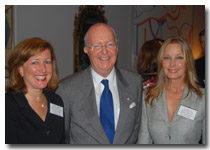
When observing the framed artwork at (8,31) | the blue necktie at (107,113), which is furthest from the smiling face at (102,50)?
the framed artwork at (8,31)

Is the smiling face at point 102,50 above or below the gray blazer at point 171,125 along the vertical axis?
above

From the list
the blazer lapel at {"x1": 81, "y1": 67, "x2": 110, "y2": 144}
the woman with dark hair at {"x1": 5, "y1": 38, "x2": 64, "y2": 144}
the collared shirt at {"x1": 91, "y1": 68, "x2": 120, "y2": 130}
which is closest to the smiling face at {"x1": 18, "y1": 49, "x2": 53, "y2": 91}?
the woman with dark hair at {"x1": 5, "y1": 38, "x2": 64, "y2": 144}

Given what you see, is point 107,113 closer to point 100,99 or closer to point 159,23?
point 100,99

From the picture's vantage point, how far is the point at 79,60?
422 cm

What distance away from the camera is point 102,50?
2236 millimetres

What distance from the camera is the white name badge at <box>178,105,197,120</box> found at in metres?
2.08

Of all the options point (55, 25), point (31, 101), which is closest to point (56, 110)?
point (31, 101)

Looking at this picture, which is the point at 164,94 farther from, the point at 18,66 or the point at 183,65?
the point at 18,66

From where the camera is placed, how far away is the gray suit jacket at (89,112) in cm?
201

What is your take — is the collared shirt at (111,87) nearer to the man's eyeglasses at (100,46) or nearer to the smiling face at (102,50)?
the smiling face at (102,50)

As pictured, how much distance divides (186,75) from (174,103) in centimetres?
34

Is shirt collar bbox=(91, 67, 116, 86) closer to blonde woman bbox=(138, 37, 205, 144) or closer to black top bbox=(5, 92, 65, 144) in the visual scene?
blonde woman bbox=(138, 37, 205, 144)

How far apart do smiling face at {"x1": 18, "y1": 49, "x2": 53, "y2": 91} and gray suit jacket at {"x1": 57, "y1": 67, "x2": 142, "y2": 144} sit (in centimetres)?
25

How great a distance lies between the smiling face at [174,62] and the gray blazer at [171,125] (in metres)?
0.20
